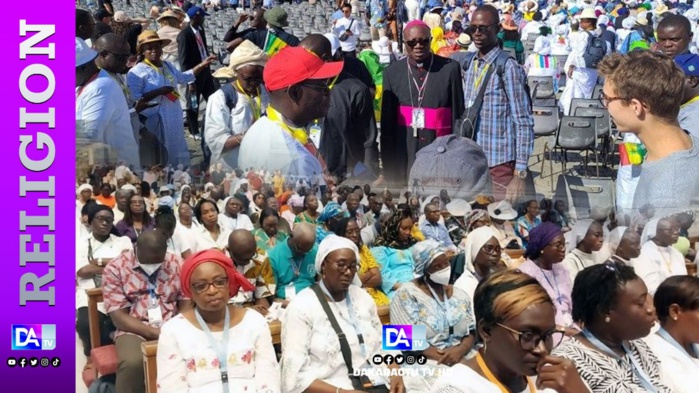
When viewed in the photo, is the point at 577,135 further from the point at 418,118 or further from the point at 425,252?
the point at 425,252

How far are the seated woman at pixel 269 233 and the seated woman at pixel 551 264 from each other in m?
1.08

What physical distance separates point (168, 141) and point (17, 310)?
77.7 inches

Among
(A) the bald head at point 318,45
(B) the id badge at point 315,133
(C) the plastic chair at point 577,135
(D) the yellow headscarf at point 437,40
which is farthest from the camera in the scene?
(D) the yellow headscarf at point 437,40

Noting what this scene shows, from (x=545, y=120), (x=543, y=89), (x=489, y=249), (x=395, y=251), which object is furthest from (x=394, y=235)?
(x=543, y=89)

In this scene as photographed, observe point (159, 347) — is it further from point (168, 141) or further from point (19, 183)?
point (168, 141)

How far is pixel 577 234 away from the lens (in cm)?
475

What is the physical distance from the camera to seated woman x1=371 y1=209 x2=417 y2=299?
16.1 ft

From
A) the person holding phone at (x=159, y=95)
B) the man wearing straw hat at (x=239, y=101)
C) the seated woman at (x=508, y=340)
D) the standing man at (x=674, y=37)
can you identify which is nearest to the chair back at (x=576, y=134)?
the standing man at (x=674, y=37)

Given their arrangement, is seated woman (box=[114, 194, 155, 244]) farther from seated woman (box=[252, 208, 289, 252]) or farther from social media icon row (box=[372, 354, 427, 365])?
social media icon row (box=[372, 354, 427, 365])

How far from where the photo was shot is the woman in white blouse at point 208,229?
477 cm

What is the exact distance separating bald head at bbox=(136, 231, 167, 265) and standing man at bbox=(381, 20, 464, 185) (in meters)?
1.62

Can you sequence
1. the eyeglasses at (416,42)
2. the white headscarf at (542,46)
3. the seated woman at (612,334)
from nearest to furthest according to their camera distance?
the seated woman at (612,334), the eyeglasses at (416,42), the white headscarf at (542,46)

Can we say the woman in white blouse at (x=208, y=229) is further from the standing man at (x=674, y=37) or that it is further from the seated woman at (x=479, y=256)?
the standing man at (x=674, y=37)

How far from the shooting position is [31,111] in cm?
398
